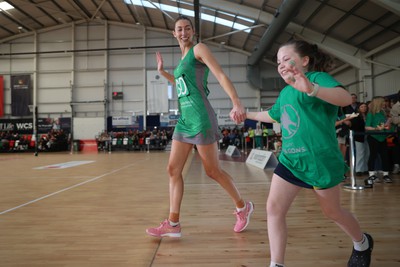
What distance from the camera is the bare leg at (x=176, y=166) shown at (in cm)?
209

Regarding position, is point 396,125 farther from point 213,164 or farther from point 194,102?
point 194,102

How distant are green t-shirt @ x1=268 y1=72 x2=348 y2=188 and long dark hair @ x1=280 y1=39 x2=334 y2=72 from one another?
73 mm

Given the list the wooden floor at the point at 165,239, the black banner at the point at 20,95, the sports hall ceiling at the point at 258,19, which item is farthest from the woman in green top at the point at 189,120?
the black banner at the point at 20,95

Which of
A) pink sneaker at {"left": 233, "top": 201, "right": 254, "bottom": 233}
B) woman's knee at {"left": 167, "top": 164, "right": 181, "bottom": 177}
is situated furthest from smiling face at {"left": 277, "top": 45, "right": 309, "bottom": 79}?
pink sneaker at {"left": 233, "top": 201, "right": 254, "bottom": 233}

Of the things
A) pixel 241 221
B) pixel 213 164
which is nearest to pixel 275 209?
pixel 213 164

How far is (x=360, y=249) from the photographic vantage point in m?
1.51

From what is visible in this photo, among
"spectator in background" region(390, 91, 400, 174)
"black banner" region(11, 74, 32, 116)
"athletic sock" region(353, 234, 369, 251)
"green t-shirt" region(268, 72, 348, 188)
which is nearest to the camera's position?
"green t-shirt" region(268, 72, 348, 188)

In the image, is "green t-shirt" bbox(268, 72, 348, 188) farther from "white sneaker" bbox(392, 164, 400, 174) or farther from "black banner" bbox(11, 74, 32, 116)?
"black banner" bbox(11, 74, 32, 116)

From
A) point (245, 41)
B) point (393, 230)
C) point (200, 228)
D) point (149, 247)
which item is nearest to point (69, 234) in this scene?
point (149, 247)

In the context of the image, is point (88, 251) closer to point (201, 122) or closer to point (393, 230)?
point (201, 122)

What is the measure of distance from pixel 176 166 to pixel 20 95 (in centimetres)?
2443

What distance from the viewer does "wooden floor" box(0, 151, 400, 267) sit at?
174cm

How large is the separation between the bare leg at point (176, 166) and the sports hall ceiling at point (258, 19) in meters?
10.6

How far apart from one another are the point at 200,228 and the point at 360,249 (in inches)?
46.3
